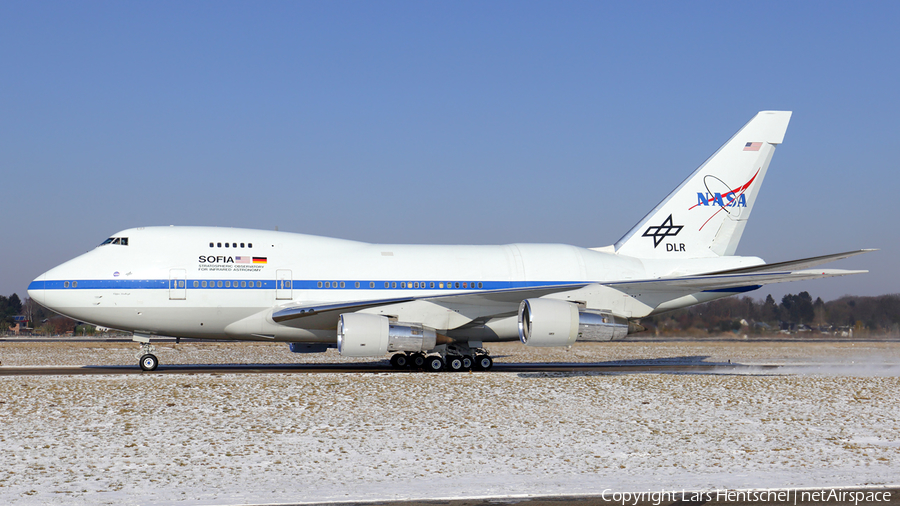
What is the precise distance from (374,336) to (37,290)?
9.76 metres

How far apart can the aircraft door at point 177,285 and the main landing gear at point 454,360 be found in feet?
22.6

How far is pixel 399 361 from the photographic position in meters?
23.2

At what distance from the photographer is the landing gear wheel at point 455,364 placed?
872 inches

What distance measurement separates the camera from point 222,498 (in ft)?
25.2

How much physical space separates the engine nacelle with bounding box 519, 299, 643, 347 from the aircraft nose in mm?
13517

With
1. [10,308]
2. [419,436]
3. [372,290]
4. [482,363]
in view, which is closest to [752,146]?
[482,363]

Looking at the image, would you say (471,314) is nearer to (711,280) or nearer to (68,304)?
(711,280)

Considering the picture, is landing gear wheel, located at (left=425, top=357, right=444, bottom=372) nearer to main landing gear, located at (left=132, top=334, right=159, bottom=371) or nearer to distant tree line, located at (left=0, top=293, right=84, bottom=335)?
main landing gear, located at (left=132, top=334, right=159, bottom=371)

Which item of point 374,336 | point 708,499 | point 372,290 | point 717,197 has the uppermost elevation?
point 717,197

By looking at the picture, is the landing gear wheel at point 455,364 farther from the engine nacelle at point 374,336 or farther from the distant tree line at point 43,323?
the distant tree line at point 43,323

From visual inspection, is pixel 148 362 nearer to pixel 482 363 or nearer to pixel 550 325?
pixel 482 363

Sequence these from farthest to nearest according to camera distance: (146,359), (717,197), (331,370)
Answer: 1. (717,197)
2. (331,370)
3. (146,359)

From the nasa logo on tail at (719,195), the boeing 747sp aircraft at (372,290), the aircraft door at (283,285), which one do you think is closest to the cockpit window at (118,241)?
the boeing 747sp aircraft at (372,290)

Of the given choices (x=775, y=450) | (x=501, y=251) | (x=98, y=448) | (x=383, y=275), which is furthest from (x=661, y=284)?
(x=98, y=448)
